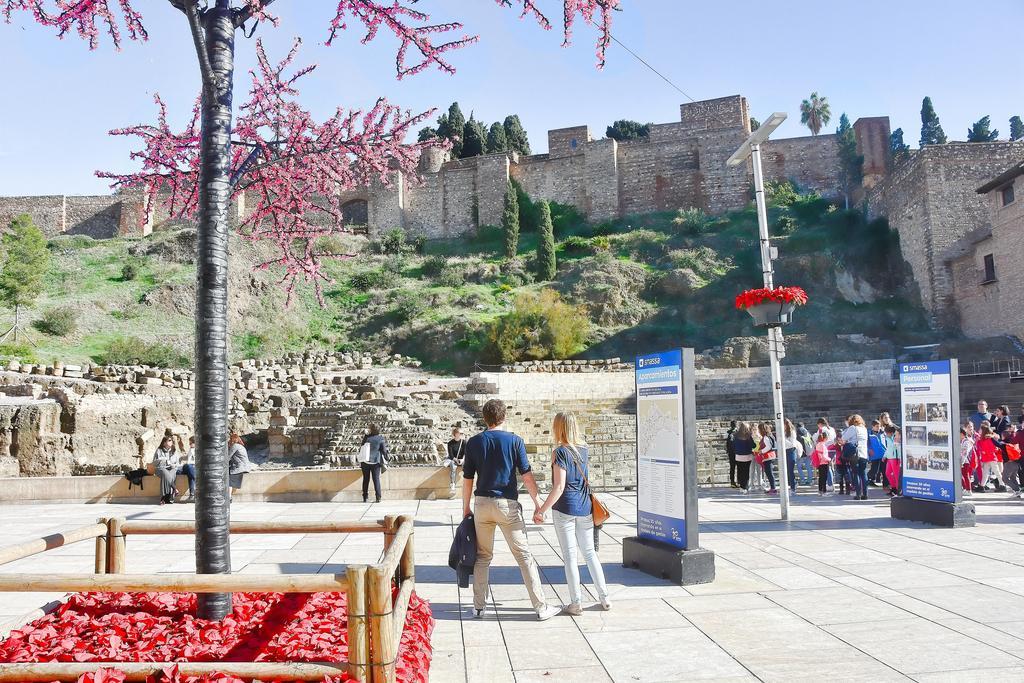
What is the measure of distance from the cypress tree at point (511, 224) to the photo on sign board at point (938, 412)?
1709 inches

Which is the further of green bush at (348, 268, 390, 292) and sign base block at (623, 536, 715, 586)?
green bush at (348, 268, 390, 292)

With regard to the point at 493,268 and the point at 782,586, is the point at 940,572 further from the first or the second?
the point at 493,268

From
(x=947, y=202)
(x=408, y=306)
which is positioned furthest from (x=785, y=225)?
(x=408, y=306)

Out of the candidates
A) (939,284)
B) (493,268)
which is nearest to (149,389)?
(493,268)

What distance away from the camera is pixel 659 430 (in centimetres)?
696

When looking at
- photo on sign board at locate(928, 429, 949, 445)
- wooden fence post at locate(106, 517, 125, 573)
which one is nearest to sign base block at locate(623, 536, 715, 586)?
wooden fence post at locate(106, 517, 125, 573)

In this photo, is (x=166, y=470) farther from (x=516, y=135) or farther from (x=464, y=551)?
(x=516, y=135)

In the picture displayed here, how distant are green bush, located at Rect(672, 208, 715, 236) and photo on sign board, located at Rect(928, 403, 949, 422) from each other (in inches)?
1683

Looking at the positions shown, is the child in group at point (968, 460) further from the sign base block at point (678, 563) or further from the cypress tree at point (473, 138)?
the cypress tree at point (473, 138)

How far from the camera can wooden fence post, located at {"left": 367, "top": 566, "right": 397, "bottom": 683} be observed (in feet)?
9.67

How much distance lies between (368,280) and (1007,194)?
126 ft

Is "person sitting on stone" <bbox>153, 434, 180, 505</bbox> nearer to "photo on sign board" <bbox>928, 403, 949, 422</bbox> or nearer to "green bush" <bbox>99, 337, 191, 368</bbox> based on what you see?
"photo on sign board" <bbox>928, 403, 949, 422</bbox>

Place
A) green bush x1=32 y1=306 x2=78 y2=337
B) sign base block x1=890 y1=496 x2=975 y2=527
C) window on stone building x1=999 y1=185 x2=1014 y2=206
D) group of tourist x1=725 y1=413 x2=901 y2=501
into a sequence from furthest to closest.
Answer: green bush x1=32 y1=306 x2=78 y2=337
window on stone building x1=999 y1=185 x2=1014 y2=206
group of tourist x1=725 y1=413 x2=901 y2=501
sign base block x1=890 y1=496 x2=975 y2=527

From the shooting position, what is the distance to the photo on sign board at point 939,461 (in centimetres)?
933
